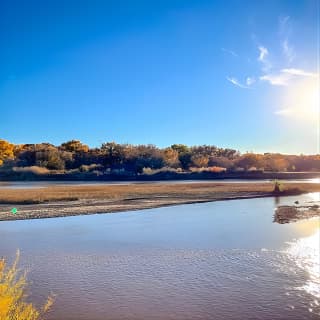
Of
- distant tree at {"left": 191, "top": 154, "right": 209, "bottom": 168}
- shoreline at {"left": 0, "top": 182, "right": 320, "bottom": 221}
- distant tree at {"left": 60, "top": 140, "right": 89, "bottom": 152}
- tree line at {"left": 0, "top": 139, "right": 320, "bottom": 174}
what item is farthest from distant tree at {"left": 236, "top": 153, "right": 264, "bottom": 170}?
shoreline at {"left": 0, "top": 182, "right": 320, "bottom": 221}

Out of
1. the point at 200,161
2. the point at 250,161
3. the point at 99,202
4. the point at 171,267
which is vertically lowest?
the point at 171,267

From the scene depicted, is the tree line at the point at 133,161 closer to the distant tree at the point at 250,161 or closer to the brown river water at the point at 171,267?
the distant tree at the point at 250,161

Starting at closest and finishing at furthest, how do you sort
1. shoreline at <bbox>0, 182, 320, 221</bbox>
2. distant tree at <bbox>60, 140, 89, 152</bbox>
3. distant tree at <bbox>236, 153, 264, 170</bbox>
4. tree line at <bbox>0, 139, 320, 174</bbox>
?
shoreline at <bbox>0, 182, 320, 221</bbox>, tree line at <bbox>0, 139, 320, 174</bbox>, distant tree at <bbox>236, 153, 264, 170</bbox>, distant tree at <bbox>60, 140, 89, 152</bbox>

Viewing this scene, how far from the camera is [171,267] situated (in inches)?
375

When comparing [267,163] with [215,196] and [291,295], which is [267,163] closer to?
[215,196]

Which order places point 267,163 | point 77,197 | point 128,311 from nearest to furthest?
1. point 128,311
2. point 77,197
3. point 267,163

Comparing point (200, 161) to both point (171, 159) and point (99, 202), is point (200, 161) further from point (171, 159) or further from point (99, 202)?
point (99, 202)

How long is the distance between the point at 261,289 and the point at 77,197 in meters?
19.7

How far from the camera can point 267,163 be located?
70.9 meters

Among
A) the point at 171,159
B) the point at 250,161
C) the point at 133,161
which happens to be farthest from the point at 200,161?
the point at 133,161

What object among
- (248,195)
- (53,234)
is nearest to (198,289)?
(53,234)

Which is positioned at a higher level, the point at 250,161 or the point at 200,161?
the point at 200,161

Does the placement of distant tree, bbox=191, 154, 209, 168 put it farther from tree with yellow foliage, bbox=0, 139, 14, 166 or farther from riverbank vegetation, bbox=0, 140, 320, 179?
tree with yellow foliage, bbox=0, 139, 14, 166

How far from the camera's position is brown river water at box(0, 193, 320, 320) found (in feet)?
23.1
